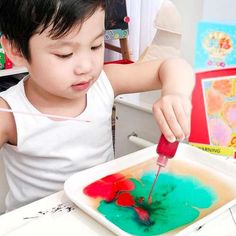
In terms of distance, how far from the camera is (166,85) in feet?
2.36

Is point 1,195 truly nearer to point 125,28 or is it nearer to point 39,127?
point 39,127

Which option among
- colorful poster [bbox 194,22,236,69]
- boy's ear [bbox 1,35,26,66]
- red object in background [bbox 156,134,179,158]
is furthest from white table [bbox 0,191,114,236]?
colorful poster [bbox 194,22,236,69]

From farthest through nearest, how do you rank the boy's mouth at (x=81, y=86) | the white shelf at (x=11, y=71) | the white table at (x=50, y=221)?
the white shelf at (x=11, y=71)
the boy's mouth at (x=81, y=86)
the white table at (x=50, y=221)

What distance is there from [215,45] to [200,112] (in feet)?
0.47

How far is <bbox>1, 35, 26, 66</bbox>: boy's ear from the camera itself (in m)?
0.67

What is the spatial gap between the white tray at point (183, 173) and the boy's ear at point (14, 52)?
0.75 feet

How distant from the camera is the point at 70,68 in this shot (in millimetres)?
622

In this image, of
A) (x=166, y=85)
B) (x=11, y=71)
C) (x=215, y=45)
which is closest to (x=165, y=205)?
(x=166, y=85)

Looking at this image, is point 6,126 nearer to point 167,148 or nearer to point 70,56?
point 70,56

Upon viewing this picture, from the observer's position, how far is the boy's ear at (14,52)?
0.67m

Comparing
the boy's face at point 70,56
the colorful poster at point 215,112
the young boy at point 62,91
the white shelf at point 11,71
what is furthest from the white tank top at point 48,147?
the white shelf at point 11,71

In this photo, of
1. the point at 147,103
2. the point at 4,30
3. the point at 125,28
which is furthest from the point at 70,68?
the point at 125,28

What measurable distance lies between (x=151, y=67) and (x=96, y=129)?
0.18 m

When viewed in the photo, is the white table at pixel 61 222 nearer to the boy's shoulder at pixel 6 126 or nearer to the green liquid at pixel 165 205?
the green liquid at pixel 165 205
